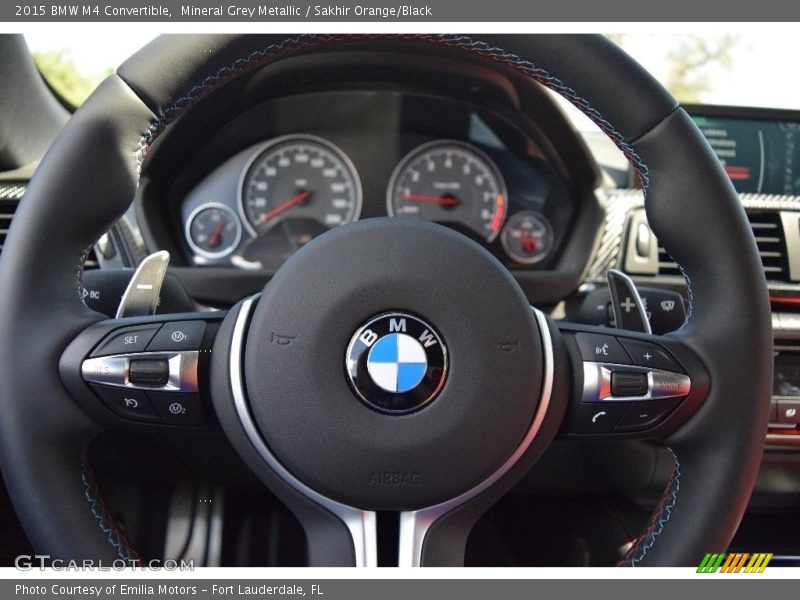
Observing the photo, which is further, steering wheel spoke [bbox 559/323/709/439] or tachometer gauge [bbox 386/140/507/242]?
tachometer gauge [bbox 386/140/507/242]

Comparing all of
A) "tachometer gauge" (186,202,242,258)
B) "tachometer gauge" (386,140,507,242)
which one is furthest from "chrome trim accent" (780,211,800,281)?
"tachometer gauge" (186,202,242,258)

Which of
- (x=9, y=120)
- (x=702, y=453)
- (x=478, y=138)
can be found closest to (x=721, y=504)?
(x=702, y=453)

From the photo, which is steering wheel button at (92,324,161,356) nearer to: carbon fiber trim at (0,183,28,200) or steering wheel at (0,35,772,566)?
steering wheel at (0,35,772,566)

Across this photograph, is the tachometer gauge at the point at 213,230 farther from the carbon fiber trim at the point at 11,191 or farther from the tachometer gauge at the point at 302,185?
the carbon fiber trim at the point at 11,191

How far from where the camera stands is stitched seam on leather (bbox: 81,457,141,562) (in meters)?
0.90

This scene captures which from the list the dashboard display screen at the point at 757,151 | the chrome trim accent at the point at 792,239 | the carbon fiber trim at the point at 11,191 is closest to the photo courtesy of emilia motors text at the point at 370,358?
the carbon fiber trim at the point at 11,191

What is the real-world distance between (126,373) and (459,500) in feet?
1.23

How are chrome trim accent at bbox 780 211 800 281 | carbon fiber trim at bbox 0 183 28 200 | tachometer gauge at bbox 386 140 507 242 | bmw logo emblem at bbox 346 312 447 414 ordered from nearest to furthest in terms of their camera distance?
bmw logo emblem at bbox 346 312 447 414
carbon fiber trim at bbox 0 183 28 200
chrome trim accent at bbox 780 211 800 281
tachometer gauge at bbox 386 140 507 242

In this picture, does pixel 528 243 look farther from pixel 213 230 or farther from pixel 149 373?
pixel 149 373

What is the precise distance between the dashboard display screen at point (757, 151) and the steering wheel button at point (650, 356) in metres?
1.46

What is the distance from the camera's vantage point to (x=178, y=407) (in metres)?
0.91

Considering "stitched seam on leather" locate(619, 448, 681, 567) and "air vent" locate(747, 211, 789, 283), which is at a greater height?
"air vent" locate(747, 211, 789, 283)

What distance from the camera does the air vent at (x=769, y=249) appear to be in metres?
1.97

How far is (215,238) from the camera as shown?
7.24 ft
